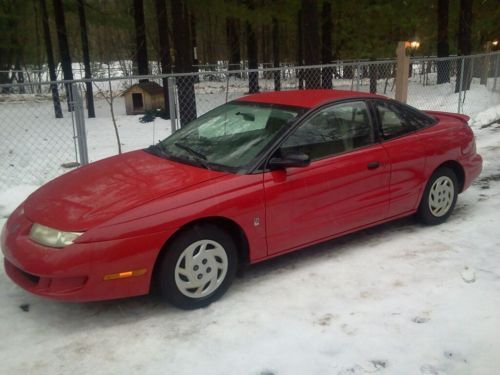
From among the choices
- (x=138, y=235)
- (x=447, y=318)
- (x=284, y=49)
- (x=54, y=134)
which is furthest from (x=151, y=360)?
(x=284, y=49)

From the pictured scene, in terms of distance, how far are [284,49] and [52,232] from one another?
1706 inches

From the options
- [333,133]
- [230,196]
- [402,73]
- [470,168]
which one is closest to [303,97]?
[333,133]

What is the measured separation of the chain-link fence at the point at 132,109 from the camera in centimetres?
759

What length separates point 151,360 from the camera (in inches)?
116

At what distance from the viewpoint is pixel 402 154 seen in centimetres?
453

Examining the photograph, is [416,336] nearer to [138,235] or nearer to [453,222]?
[138,235]

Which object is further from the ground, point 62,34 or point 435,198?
point 62,34

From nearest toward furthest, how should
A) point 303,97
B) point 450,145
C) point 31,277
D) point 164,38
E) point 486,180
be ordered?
point 31,277 → point 303,97 → point 450,145 → point 486,180 → point 164,38

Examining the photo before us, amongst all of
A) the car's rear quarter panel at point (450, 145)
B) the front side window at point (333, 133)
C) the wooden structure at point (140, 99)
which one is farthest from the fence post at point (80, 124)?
the wooden structure at point (140, 99)

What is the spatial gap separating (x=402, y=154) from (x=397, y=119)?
389 mm

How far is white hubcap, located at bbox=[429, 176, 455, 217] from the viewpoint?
4927 millimetres

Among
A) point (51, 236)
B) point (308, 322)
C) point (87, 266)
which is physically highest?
point (51, 236)

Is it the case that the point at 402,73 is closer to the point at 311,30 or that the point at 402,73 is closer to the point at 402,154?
the point at 311,30

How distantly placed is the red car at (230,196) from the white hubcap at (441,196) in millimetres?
15
